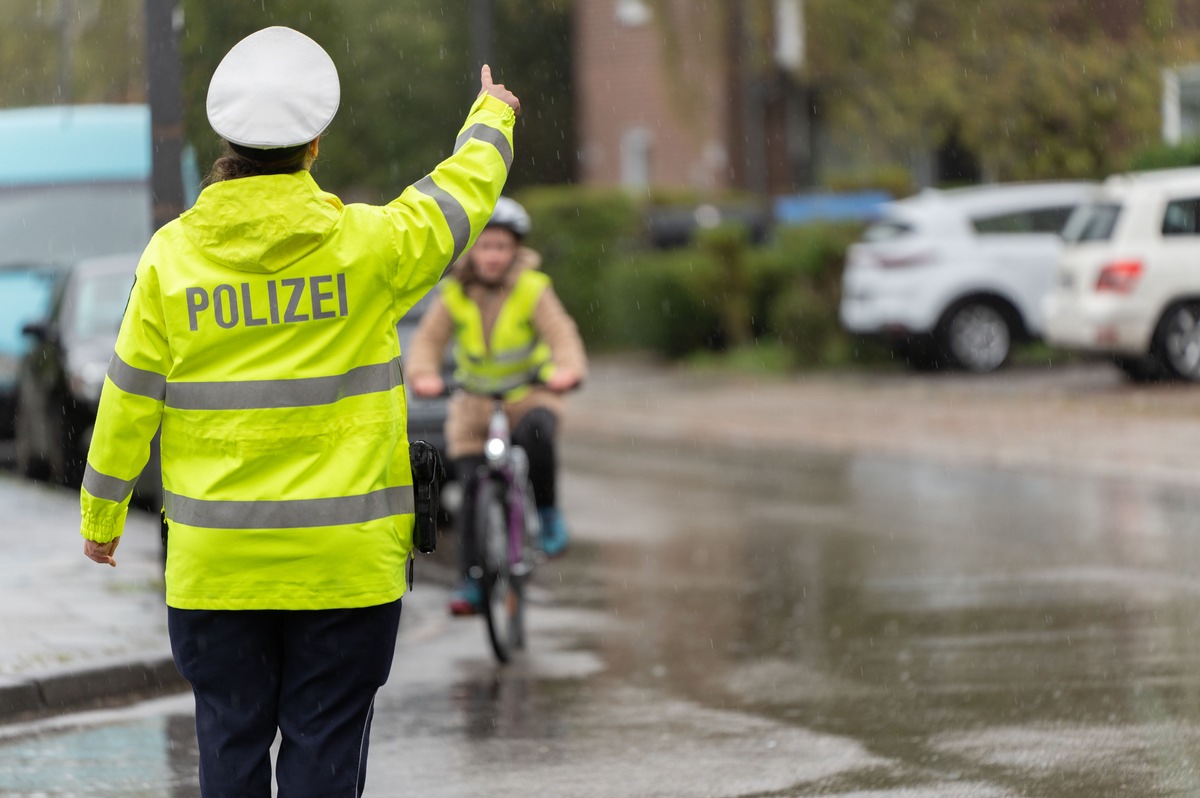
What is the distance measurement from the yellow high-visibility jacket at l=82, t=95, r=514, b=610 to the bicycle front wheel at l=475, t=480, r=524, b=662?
4022 millimetres

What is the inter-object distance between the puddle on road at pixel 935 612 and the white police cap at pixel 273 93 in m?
2.79

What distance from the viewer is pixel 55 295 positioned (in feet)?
48.9

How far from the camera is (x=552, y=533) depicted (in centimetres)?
887

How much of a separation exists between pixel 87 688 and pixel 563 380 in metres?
2.21

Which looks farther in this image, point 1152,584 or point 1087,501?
point 1087,501

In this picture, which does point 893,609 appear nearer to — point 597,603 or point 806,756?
point 597,603

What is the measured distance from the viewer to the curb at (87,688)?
722 cm

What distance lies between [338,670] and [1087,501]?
30.3ft

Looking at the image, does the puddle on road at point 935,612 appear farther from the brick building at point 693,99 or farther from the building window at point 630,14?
the building window at point 630,14

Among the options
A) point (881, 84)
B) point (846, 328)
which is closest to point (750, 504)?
point (846, 328)

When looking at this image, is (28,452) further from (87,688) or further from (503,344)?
(87,688)

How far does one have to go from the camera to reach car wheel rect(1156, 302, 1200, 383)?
1803 cm

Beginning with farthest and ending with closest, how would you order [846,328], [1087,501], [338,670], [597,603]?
[846,328] < [1087,501] < [597,603] < [338,670]

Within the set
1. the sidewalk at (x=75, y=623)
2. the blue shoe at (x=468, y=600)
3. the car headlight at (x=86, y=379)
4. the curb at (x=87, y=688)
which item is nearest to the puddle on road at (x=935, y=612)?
the blue shoe at (x=468, y=600)
